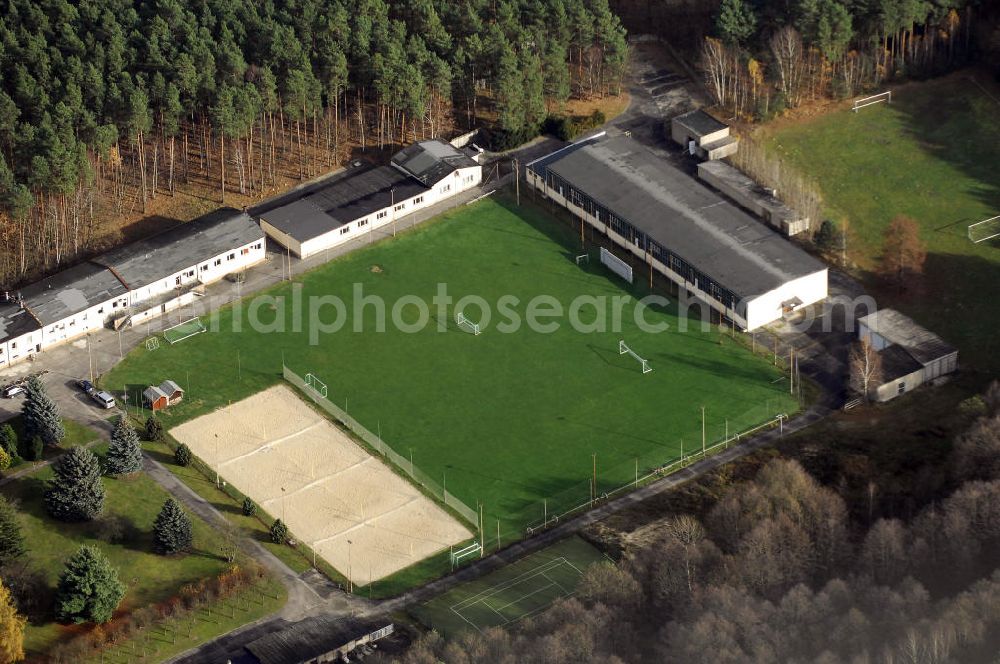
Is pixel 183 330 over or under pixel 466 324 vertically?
over

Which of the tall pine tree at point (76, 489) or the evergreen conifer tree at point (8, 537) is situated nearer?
the evergreen conifer tree at point (8, 537)

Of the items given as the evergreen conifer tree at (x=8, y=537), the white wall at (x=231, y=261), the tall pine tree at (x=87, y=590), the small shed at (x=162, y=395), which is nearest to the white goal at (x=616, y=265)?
the white wall at (x=231, y=261)

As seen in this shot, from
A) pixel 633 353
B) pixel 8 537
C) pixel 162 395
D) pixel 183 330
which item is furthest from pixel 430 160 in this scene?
pixel 8 537

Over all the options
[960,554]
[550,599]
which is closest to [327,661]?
[550,599]

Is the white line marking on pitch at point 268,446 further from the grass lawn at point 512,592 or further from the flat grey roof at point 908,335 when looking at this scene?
the flat grey roof at point 908,335

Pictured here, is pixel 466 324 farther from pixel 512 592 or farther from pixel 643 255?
pixel 512 592

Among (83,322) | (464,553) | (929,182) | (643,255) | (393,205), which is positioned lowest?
(464,553)
